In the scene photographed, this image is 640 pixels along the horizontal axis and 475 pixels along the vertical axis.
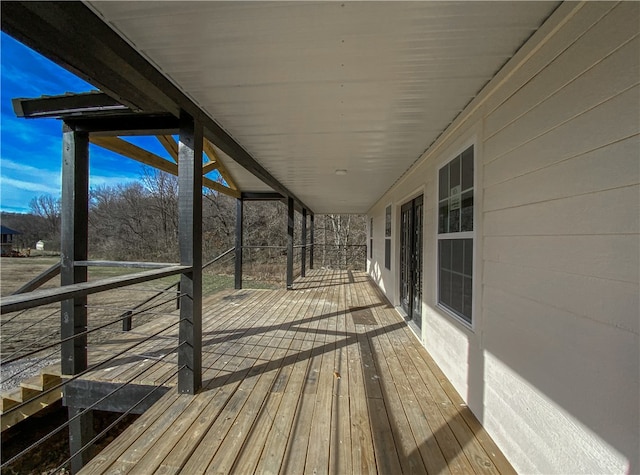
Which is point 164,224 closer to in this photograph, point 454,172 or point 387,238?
point 387,238

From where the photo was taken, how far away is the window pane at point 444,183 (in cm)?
252

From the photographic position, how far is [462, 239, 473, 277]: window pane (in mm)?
2027

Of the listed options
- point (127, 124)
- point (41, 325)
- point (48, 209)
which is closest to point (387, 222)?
point (127, 124)

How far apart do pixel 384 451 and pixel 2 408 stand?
11.2 ft

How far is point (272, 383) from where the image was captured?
2205 mm

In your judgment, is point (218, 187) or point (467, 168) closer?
point (467, 168)

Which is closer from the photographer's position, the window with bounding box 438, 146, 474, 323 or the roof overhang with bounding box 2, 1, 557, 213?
the roof overhang with bounding box 2, 1, 557, 213

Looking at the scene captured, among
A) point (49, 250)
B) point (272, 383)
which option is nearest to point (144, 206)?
point (49, 250)

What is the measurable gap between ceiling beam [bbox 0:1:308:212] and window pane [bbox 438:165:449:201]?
2354mm

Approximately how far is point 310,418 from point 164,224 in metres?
18.1

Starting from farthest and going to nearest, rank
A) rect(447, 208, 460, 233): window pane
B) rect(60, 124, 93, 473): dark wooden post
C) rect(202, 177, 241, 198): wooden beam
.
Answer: rect(202, 177, 241, 198): wooden beam, rect(447, 208, 460, 233): window pane, rect(60, 124, 93, 473): dark wooden post

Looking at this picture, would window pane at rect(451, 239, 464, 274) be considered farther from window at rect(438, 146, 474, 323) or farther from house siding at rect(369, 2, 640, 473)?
house siding at rect(369, 2, 640, 473)

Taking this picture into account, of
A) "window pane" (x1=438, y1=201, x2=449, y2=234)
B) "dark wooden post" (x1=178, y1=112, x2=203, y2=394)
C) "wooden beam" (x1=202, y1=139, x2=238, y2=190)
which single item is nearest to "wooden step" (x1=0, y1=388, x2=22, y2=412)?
"dark wooden post" (x1=178, y1=112, x2=203, y2=394)

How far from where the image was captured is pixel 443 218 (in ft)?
8.45
